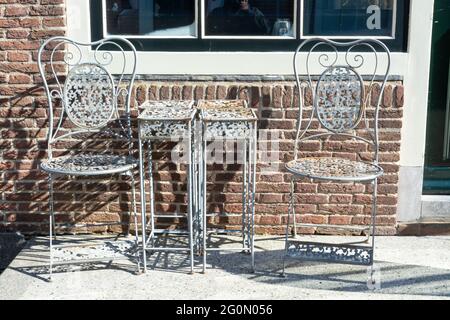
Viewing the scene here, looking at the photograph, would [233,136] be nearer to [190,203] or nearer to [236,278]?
[190,203]

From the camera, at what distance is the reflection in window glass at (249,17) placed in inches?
165

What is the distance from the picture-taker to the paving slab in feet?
11.5

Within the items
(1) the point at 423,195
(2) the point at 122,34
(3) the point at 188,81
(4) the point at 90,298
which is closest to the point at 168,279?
(4) the point at 90,298

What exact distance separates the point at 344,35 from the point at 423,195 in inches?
51.3

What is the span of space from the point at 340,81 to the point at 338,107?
0.17 m

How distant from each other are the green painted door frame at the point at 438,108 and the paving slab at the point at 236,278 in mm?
555

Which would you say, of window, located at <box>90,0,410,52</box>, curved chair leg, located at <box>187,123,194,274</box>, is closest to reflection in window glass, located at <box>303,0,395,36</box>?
window, located at <box>90,0,410,52</box>

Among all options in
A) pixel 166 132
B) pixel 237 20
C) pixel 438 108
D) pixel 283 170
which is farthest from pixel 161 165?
pixel 438 108

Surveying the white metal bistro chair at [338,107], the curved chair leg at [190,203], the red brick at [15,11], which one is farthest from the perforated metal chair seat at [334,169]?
the red brick at [15,11]

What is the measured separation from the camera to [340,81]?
407cm

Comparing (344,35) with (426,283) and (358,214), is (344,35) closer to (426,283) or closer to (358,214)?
(358,214)

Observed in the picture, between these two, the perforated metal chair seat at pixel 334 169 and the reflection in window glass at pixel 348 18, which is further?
the reflection in window glass at pixel 348 18

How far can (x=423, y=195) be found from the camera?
14.6 feet

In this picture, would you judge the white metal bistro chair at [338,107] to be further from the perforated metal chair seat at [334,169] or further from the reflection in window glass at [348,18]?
the reflection in window glass at [348,18]
